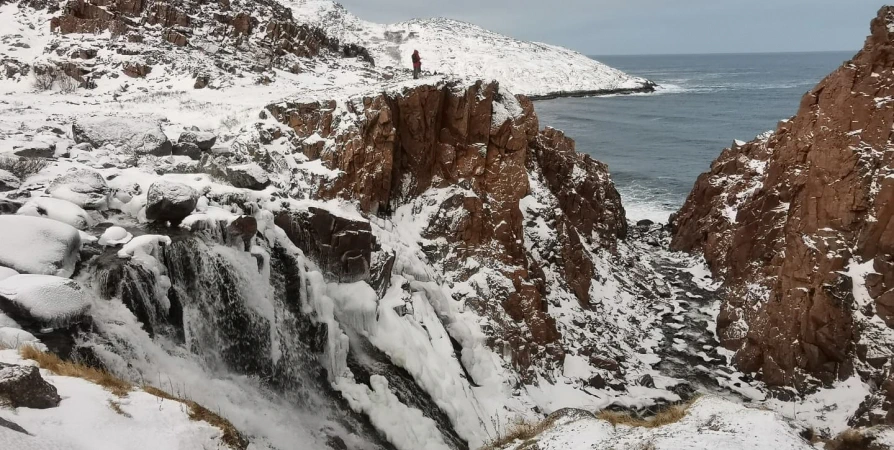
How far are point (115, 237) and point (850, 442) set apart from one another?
47.5 feet

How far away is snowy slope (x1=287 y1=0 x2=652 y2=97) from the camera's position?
356 feet

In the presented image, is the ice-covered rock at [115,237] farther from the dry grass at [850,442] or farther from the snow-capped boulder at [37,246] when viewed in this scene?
the dry grass at [850,442]

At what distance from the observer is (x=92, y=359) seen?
8.95 metres

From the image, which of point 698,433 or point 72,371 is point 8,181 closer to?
point 72,371

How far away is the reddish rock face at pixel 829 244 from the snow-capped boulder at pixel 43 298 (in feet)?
75.5

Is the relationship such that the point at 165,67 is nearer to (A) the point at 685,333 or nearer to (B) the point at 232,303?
(B) the point at 232,303

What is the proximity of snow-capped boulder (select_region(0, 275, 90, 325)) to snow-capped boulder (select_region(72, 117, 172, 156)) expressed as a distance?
33.8 ft

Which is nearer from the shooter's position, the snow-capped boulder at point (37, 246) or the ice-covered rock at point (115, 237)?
the snow-capped boulder at point (37, 246)

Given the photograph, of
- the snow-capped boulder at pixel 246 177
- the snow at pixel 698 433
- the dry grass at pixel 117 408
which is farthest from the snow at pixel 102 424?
the snow-capped boulder at pixel 246 177

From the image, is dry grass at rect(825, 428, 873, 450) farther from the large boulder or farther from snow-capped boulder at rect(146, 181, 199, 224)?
snow-capped boulder at rect(146, 181, 199, 224)

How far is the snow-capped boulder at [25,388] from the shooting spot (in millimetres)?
6301

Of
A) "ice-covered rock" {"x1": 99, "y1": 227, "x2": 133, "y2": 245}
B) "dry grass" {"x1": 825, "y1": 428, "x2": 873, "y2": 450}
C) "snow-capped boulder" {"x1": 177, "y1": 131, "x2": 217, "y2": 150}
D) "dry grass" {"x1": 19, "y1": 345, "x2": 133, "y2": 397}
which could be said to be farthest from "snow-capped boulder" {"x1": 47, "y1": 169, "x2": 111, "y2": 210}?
"dry grass" {"x1": 825, "y1": 428, "x2": 873, "y2": 450}

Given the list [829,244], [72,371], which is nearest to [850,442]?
[72,371]

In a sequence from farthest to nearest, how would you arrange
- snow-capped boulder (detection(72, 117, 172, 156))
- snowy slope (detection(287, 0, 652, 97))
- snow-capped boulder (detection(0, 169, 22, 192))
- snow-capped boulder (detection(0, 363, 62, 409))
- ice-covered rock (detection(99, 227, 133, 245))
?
1. snowy slope (detection(287, 0, 652, 97))
2. snow-capped boulder (detection(72, 117, 172, 156))
3. snow-capped boulder (detection(0, 169, 22, 192))
4. ice-covered rock (detection(99, 227, 133, 245))
5. snow-capped boulder (detection(0, 363, 62, 409))
